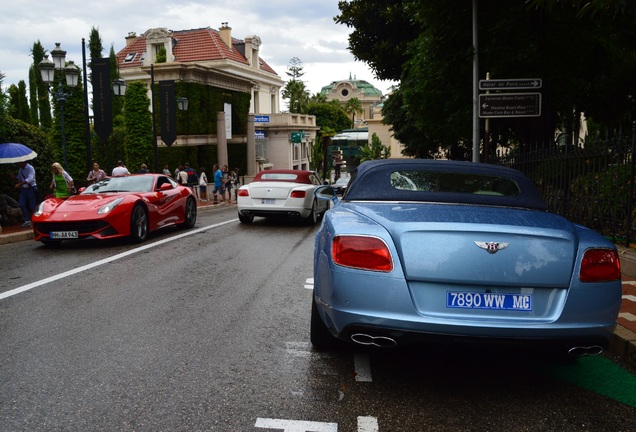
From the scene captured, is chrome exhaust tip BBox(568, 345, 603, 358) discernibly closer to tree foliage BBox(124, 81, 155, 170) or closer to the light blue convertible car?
the light blue convertible car

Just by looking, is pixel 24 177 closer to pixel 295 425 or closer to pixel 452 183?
pixel 452 183

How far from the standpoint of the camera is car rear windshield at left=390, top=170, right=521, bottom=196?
15.7 ft

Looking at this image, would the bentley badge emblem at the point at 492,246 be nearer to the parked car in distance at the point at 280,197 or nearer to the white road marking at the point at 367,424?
the white road marking at the point at 367,424

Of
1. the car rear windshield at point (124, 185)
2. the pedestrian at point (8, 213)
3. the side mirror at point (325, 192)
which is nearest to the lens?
the side mirror at point (325, 192)

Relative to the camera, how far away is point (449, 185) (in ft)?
15.8

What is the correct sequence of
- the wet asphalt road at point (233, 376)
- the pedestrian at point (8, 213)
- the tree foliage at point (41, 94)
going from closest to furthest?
1. the wet asphalt road at point (233, 376)
2. the pedestrian at point (8, 213)
3. the tree foliage at point (41, 94)

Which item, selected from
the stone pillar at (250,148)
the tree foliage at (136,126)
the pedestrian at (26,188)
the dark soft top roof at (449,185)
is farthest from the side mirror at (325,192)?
the stone pillar at (250,148)

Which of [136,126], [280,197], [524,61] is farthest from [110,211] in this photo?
[136,126]

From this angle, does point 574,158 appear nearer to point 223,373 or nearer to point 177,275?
point 177,275

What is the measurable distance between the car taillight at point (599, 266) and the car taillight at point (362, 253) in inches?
45.7

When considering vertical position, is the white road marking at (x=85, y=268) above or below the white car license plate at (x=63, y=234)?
below

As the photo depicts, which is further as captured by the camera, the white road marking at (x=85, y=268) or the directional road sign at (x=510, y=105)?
the directional road sign at (x=510, y=105)

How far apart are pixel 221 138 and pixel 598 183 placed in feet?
122

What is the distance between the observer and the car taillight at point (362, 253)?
363cm
